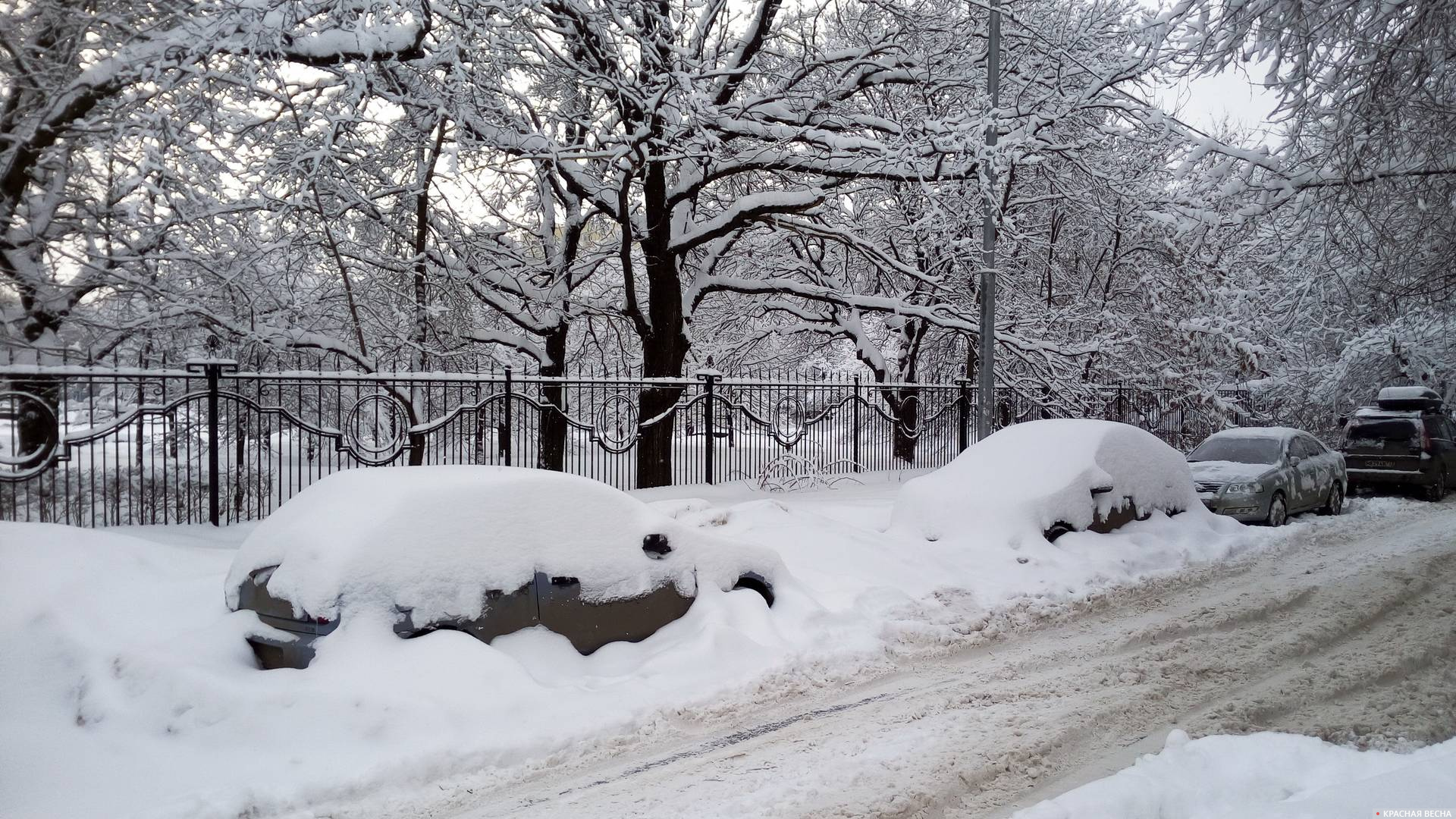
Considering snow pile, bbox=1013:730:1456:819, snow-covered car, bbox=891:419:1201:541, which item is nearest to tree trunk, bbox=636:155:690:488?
snow-covered car, bbox=891:419:1201:541

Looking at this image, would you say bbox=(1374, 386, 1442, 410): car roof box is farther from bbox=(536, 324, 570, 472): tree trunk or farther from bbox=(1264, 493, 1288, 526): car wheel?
bbox=(536, 324, 570, 472): tree trunk

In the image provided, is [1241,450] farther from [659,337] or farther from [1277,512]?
[659,337]

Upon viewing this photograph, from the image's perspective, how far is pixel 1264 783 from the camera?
13.8 feet

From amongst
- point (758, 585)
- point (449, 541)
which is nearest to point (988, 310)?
point (758, 585)

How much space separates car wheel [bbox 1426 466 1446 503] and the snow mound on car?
53.4ft

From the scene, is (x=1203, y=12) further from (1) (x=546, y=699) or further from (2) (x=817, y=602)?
(1) (x=546, y=699)

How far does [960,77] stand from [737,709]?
12210mm

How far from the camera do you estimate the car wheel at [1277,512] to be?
12.8 metres

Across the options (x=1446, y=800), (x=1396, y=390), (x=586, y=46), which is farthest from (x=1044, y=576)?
(x=1396, y=390)

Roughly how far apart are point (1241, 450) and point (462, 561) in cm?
1272

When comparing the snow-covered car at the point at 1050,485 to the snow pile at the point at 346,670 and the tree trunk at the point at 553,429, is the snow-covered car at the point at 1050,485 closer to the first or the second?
the snow pile at the point at 346,670

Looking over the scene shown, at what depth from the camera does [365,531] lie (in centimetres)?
542

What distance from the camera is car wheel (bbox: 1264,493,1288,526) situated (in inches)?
502

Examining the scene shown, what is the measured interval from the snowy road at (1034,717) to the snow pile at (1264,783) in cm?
20
